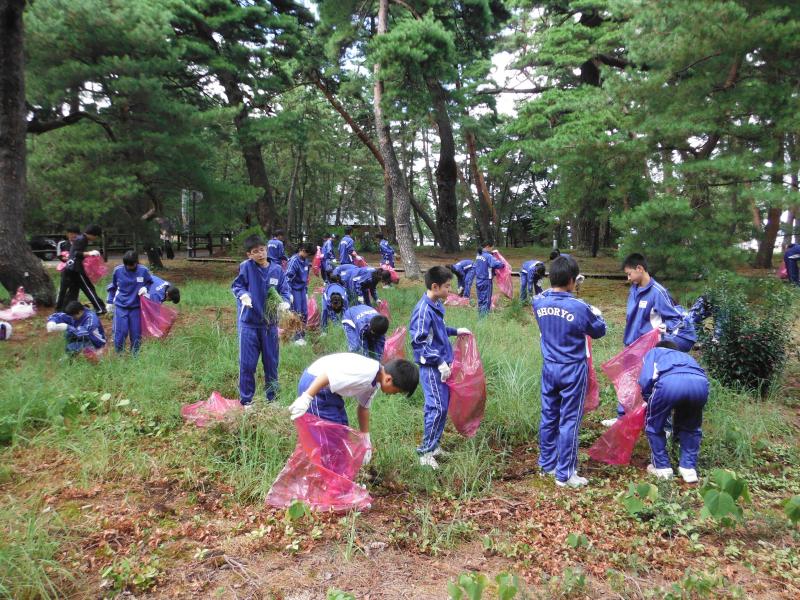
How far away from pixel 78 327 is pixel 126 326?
510mm

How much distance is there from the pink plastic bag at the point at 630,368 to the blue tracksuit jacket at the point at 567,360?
0.75 metres

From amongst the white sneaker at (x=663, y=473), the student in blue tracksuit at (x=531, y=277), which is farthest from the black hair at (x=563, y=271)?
the student in blue tracksuit at (x=531, y=277)

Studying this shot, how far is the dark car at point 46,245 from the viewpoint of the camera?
54.1ft

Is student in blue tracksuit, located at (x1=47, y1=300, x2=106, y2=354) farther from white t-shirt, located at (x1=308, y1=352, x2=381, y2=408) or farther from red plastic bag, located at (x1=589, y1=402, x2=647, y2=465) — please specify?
red plastic bag, located at (x1=589, y1=402, x2=647, y2=465)

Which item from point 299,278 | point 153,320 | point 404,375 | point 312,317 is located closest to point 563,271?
point 404,375

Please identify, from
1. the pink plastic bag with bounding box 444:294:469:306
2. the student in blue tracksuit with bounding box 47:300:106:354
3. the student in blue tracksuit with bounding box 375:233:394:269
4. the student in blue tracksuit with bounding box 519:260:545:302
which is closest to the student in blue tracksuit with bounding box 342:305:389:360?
the student in blue tracksuit with bounding box 47:300:106:354

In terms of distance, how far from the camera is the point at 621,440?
3768 mm

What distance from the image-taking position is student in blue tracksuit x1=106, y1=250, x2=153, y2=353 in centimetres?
584

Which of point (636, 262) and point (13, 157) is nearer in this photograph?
point (636, 262)

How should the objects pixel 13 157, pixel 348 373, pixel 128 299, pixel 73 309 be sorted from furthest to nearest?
pixel 13 157 → pixel 128 299 → pixel 73 309 → pixel 348 373

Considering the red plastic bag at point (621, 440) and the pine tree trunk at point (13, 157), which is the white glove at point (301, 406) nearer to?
the red plastic bag at point (621, 440)

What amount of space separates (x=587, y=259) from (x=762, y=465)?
46.5 ft

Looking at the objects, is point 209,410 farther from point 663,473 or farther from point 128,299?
point 663,473

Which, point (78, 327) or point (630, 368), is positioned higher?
point (78, 327)
